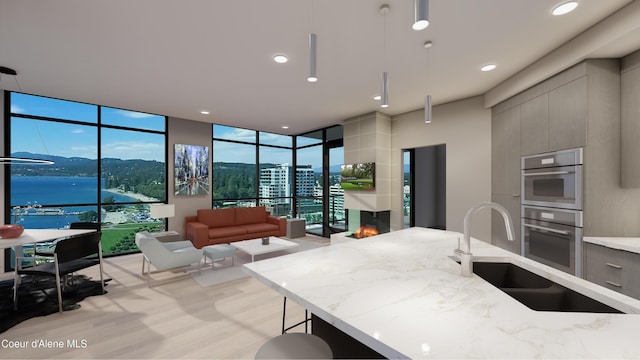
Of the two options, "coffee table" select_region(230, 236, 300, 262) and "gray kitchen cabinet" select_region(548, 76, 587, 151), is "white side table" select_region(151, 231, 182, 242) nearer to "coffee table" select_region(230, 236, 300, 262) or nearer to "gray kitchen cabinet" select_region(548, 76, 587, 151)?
"coffee table" select_region(230, 236, 300, 262)

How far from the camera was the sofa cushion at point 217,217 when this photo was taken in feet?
18.0

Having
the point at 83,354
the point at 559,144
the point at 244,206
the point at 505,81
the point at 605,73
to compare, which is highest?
the point at 505,81

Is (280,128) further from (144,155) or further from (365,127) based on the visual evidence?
(144,155)

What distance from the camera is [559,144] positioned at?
270 cm

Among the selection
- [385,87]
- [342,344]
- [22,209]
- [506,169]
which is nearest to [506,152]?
[506,169]

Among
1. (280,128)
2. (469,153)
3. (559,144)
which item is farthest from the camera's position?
(280,128)

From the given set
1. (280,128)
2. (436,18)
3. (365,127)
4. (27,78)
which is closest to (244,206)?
(280,128)

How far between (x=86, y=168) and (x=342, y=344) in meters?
5.58

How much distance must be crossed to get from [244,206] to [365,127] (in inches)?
142

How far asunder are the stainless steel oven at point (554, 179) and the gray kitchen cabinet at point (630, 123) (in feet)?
1.10

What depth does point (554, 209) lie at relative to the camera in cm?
275

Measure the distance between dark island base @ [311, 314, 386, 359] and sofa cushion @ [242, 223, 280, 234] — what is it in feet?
13.4

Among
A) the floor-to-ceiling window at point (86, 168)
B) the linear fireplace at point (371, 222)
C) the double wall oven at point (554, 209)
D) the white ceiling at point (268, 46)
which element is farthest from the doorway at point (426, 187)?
the floor-to-ceiling window at point (86, 168)

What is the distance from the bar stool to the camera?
1119mm
